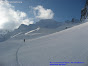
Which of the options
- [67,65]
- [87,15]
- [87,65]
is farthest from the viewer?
[87,15]

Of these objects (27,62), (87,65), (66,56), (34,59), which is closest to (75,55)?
(66,56)

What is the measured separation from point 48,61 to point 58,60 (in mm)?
748

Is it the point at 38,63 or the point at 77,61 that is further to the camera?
the point at 38,63

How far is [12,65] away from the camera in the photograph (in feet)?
19.0

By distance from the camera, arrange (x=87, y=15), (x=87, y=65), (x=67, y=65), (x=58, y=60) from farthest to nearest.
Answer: (x=87, y=15) → (x=58, y=60) → (x=67, y=65) → (x=87, y=65)

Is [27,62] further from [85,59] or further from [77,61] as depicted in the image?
[85,59]

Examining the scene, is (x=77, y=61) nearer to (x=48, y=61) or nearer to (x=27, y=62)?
(x=48, y=61)

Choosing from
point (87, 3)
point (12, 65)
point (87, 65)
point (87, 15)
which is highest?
point (87, 3)

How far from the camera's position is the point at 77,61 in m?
5.14

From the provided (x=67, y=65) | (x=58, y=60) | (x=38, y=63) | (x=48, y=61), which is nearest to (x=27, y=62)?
(x=38, y=63)

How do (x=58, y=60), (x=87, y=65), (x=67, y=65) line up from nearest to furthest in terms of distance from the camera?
(x=87, y=65)
(x=67, y=65)
(x=58, y=60)

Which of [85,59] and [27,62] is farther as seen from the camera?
[27,62]

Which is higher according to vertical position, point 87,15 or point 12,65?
point 87,15

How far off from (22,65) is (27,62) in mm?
450
